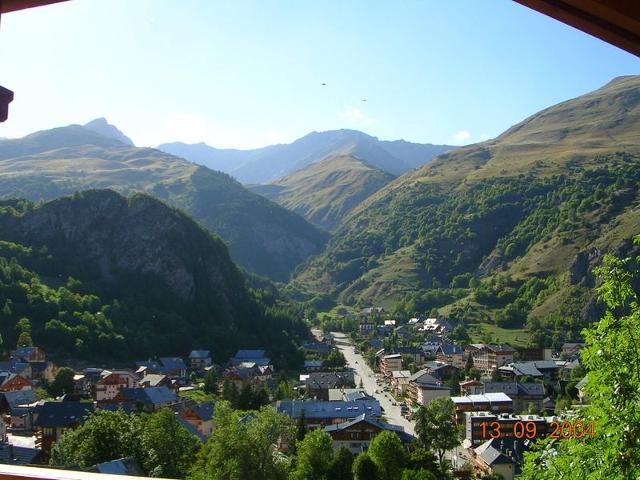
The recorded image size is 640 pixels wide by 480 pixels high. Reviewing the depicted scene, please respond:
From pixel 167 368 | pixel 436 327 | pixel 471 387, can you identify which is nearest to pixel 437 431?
pixel 471 387

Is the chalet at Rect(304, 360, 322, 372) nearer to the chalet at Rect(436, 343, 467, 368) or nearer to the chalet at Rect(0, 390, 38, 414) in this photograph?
the chalet at Rect(436, 343, 467, 368)

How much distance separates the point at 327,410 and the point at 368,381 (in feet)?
44.7

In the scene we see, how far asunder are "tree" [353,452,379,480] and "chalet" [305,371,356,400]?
52.1 feet

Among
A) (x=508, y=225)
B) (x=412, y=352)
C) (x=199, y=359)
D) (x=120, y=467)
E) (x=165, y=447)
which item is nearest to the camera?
(x=120, y=467)

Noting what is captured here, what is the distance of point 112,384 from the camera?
106ft

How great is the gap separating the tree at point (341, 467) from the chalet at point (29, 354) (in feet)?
86.9

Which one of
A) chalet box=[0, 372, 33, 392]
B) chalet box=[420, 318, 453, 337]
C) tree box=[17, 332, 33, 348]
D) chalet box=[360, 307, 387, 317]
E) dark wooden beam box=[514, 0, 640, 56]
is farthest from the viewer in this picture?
chalet box=[360, 307, 387, 317]

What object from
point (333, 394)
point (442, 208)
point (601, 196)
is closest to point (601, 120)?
point (442, 208)

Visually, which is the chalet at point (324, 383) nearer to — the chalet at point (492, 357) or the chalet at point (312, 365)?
the chalet at point (312, 365)

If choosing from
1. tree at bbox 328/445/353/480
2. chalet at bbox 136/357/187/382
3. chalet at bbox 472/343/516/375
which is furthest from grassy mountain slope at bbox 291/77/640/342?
tree at bbox 328/445/353/480

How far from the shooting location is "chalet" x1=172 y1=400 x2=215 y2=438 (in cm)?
2612

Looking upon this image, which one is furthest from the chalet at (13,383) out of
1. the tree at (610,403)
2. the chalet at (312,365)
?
the tree at (610,403)

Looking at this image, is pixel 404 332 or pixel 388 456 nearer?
pixel 388 456

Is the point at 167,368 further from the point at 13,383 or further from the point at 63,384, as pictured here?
the point at 13,383
